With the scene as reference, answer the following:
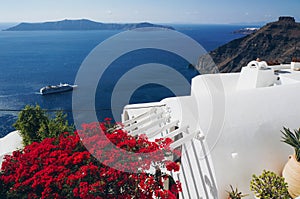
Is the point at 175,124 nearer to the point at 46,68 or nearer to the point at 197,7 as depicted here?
the point at 197,7

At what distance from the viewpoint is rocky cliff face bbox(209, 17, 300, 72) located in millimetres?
73650

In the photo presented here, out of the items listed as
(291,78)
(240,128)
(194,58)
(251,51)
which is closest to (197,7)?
(194,58)

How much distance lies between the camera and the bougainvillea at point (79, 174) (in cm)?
514

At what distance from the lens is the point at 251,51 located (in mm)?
79562

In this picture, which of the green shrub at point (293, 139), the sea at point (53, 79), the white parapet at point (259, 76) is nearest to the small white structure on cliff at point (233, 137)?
the green shrub at point (293, 139)

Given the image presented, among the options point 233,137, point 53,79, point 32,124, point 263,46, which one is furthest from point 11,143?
point 263,46

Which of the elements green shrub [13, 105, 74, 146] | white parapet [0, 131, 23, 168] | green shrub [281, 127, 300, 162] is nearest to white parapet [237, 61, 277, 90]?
green shrub [281, 127, 300, 162]

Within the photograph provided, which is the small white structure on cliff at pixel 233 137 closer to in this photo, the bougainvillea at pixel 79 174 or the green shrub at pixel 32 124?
the bougainvillea at pixel 79 174

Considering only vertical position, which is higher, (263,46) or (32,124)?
(263,46)

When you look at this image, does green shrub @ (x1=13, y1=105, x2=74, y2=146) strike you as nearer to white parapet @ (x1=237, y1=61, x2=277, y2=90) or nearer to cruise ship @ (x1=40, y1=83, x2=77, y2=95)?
white parapet @ (x1=237, y1=61, x2=277, y2=90)

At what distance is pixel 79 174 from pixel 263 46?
269 ft

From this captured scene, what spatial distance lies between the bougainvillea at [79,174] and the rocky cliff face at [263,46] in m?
73.1

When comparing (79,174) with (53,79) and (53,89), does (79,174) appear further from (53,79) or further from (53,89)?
(53,79)

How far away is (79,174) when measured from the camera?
16.9 ft
